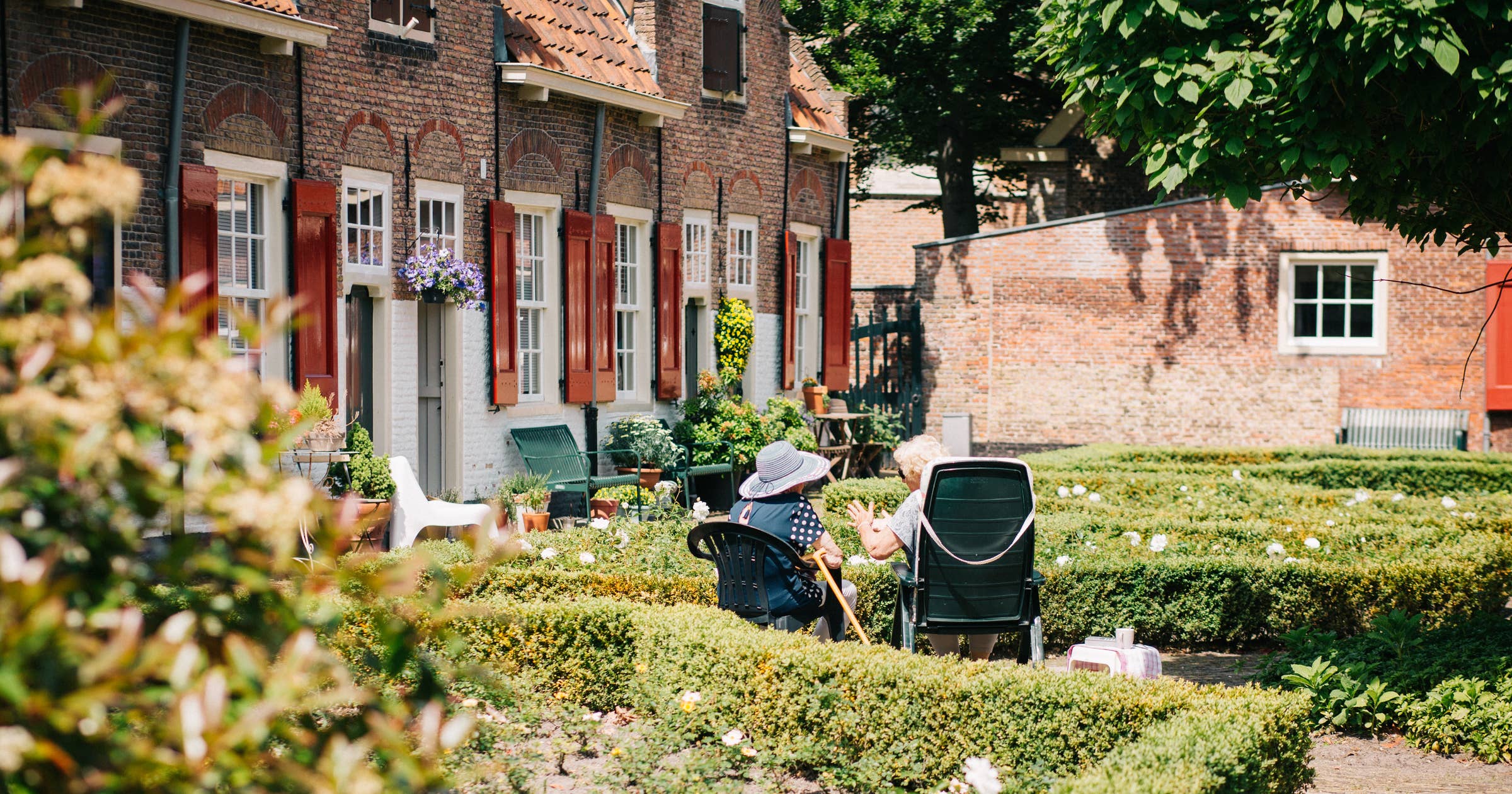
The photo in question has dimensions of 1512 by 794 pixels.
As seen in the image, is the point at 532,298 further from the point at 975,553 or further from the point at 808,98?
the point at 975,553

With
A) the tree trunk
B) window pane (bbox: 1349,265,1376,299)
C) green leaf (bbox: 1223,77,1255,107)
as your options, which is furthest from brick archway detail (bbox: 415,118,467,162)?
the tree trunk

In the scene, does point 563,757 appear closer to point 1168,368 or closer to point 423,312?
point 423,312

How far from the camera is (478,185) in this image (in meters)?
13.1

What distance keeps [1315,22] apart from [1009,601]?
2.82m

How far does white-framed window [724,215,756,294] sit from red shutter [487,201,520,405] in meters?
4.43

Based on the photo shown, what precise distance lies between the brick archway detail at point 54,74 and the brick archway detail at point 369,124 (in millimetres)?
2232

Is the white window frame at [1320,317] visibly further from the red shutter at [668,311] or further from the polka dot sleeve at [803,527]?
the polka dot sleeve at [803,527]

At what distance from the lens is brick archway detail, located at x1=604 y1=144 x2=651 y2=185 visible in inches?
591

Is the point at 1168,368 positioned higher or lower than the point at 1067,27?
lower

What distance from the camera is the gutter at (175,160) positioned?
32.2ft

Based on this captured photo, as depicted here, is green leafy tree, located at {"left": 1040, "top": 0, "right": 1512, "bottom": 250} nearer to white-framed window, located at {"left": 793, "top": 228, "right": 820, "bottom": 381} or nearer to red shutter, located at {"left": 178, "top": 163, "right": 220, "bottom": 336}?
red shutter, located at {"left": 178, "top": 163, "right": 220, "bottom": 336}

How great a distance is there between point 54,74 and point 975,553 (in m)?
6.75

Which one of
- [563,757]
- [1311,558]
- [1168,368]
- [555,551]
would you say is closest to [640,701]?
[563,757]

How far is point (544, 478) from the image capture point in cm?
1337
